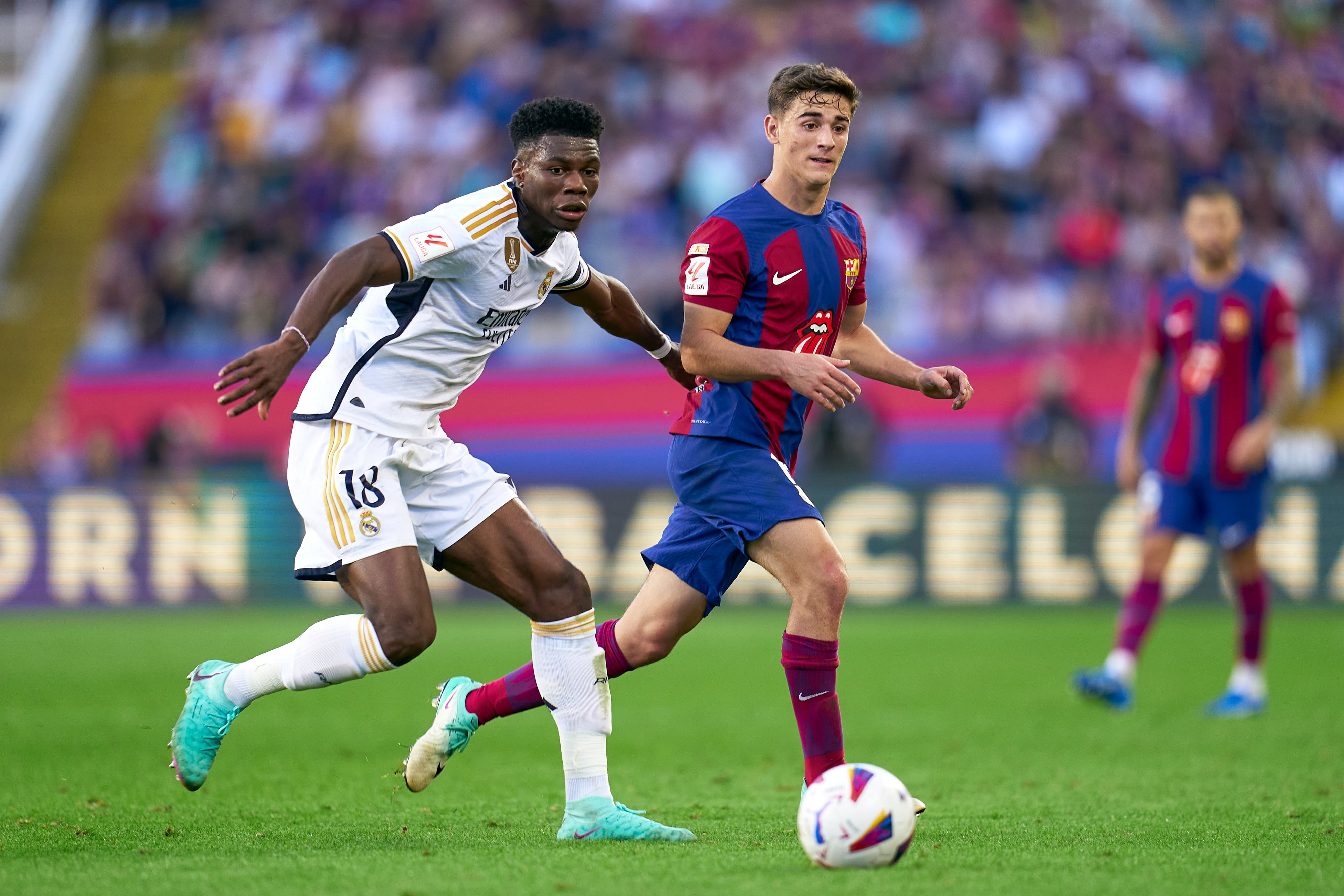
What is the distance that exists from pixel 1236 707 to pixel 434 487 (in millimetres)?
5198

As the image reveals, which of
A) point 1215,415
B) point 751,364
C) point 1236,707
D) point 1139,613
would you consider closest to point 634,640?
point 751,364

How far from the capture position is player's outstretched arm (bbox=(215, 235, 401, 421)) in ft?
15.0

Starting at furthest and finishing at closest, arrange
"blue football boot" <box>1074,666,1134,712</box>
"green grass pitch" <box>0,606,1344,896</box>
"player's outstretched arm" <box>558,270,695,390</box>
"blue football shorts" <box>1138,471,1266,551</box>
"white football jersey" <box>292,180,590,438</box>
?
1. "blue football shorts" <box>1138,471,1266,551</box>
2. "blue football boot" <box>1074,666,1134,712</box>
3. "player's outstretched arm" <box>558,270,695,390</box>
4. "white football jersey" <box>292,180,590,438</box>
5. "green grass pitch" <box>0,606,1344,896</box>

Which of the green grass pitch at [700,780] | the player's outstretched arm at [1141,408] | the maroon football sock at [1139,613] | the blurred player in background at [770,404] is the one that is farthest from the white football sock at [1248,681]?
the blurred player in background at [770,404]

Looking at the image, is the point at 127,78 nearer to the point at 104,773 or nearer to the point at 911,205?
the point at 911,205

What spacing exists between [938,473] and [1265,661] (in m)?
5.39

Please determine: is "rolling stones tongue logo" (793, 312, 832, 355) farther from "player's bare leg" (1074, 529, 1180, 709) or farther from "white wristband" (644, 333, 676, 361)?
"player's bare leg" (1074, 529, 1180, 709)

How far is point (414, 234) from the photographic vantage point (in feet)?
16.4

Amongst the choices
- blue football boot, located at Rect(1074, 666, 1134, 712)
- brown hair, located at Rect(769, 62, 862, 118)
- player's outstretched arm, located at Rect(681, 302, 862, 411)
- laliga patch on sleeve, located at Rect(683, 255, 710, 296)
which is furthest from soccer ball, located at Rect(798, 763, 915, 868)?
blue football boot, located at Rect(1074, 666, 1134, 712)

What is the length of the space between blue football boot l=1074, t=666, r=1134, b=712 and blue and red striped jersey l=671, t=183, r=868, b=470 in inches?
149

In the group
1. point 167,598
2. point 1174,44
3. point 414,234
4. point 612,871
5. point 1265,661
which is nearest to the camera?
point 612,871

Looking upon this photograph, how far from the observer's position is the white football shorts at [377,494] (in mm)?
5145

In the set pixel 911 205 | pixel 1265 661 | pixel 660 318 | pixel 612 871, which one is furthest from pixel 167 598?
pixel 612 871

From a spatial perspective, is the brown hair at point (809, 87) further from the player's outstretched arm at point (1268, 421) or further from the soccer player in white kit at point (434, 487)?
the player's outstretched arm at point (1268, 421)
